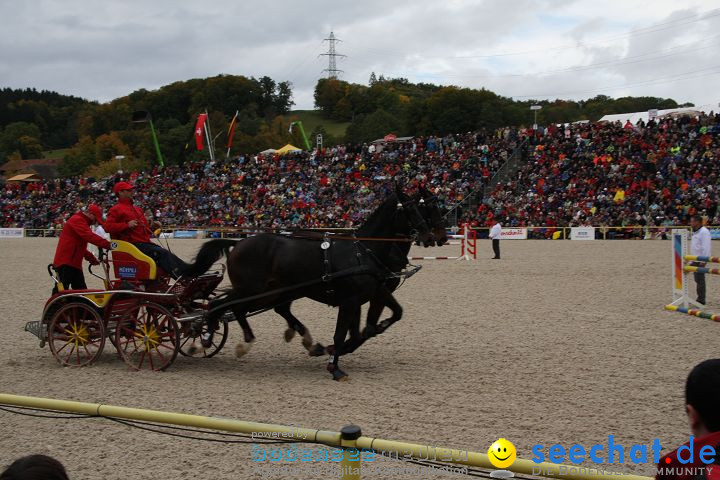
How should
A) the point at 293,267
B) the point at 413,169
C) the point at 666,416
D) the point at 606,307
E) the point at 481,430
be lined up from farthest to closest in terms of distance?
the point at 413,169 → the point at 606,307 → the point at 293,267 → the point at 666,416 → the point at 481,430

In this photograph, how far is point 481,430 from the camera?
4.95m

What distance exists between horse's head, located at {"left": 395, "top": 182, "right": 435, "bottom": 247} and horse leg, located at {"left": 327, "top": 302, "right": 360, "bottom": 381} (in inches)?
46.4

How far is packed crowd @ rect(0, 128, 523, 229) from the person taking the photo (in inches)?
1524

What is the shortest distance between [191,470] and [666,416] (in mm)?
3604

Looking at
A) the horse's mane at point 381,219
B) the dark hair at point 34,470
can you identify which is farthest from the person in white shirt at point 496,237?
the dark hair at point 34,470

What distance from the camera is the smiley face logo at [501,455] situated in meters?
2.29

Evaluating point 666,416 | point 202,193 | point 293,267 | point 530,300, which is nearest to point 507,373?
point 666,416

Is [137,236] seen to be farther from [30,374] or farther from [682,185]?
[682,185]

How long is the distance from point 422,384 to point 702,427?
445 centimetres

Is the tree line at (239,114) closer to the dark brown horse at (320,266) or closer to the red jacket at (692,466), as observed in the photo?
the dark brown horse at (320,266)

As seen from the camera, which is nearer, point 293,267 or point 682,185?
point 293,267

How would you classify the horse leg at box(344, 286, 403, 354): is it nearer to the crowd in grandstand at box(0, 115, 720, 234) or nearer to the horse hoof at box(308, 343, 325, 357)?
the horse hoof at box(308, 343, 325, 357)

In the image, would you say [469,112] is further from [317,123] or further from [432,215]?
[432,215]

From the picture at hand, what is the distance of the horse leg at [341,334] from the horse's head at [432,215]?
52.5 inches
